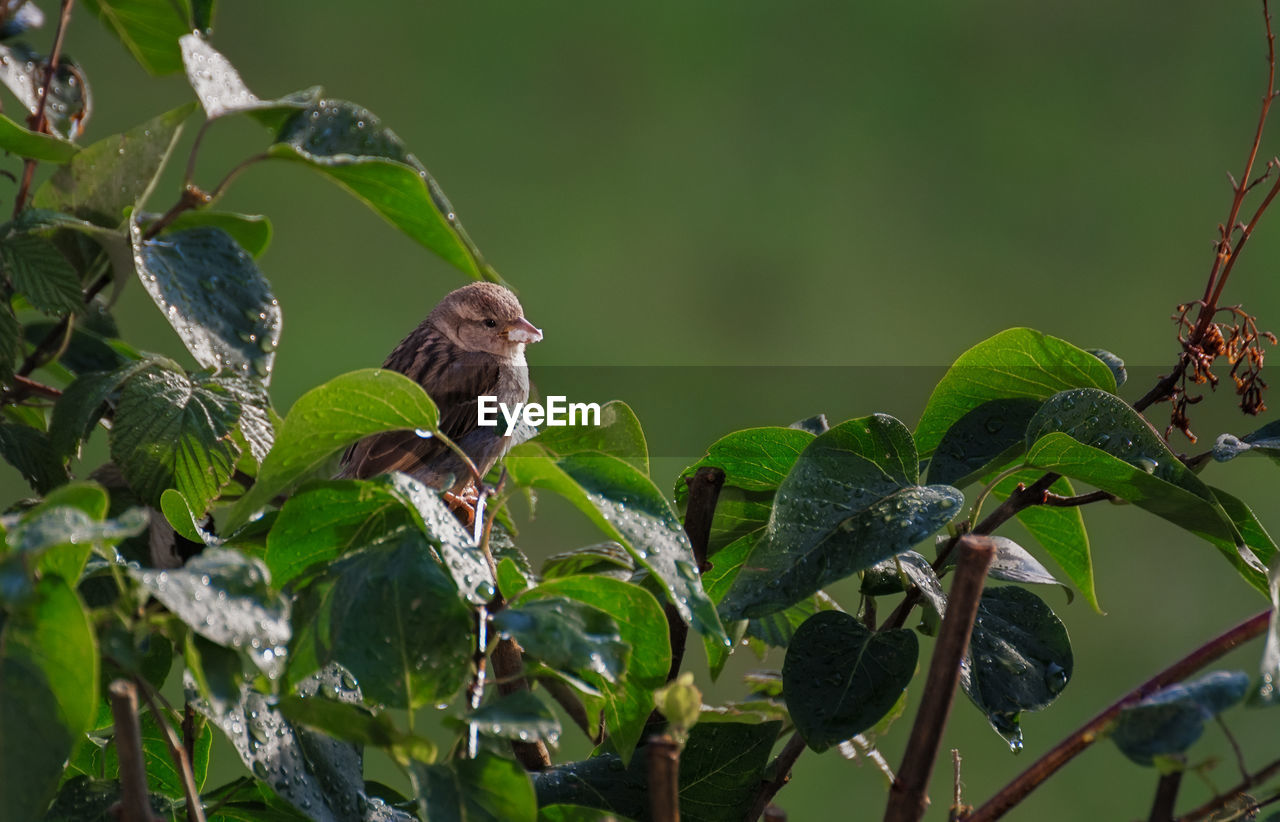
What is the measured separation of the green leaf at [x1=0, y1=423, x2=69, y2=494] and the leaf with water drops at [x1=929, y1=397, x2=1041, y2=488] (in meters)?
0.53

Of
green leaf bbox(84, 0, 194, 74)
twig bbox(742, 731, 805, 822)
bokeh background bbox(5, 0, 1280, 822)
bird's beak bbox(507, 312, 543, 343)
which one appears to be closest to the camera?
twig bbox(742, 731, 805, 822)

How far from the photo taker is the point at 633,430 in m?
0.62

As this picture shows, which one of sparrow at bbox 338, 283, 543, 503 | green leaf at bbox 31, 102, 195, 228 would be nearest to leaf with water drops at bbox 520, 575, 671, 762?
green leaf at bbox 31, 102, 195, 228

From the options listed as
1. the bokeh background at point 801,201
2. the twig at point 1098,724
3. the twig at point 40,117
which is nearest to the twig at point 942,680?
the twig at point 1098,724

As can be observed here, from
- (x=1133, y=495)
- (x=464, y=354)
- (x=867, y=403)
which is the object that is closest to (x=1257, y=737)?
(x=867, y=403)

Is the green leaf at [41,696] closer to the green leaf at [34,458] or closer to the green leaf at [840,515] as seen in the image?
the green leaf at [840,515]

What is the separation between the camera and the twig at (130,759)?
363 millimetres

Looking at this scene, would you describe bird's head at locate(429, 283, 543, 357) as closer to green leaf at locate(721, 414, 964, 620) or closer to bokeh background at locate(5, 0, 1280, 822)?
bokeh background at locate(5, 0, 1280, 822)

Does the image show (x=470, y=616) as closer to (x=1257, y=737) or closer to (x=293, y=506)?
(x=293, y=506)

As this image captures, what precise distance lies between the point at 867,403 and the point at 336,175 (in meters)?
1.87

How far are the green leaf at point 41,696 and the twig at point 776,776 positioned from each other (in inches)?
12.7

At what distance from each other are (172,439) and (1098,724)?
1.66ft

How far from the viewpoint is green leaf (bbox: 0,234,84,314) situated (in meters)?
0.71

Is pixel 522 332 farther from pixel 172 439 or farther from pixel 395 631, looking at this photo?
pixel 395 631
